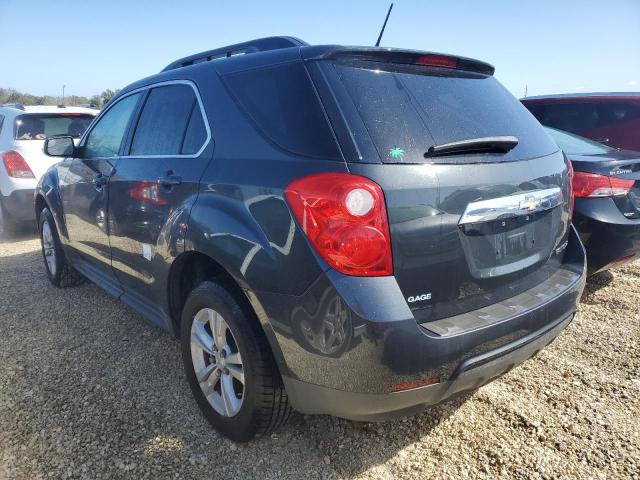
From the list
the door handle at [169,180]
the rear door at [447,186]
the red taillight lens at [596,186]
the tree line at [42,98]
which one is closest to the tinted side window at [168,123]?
the door handle at [169,180]

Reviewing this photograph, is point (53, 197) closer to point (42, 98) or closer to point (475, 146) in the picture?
point (475, 146)

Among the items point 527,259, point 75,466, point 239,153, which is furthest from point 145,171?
point 527,259

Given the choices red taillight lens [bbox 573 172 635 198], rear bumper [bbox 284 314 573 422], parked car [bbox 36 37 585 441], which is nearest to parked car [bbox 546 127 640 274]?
red taillight lens [bbox 573 172 635 198]

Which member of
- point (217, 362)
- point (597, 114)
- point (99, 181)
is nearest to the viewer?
point (217, 362)

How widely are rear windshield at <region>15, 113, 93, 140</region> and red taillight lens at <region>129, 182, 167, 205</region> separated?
4.69 metres

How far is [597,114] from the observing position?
18.2ft

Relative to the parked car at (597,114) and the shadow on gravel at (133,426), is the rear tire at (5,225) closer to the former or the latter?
the shadow on gravel at (133,426)

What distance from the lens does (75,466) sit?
2.20m

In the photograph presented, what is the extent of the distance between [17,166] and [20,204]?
48 cm

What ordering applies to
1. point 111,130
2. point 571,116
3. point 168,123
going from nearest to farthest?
1. point 168,123
2. point 111,130
3. point 571,116

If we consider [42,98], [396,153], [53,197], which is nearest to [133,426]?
[396,153]

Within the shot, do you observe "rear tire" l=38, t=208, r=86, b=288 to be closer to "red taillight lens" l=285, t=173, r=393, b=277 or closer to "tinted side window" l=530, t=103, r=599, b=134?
"red taillight lens" l=285, t=173, r=393, b=277

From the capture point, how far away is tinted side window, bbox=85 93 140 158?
3283 mm

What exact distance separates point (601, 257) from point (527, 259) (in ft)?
5.95
